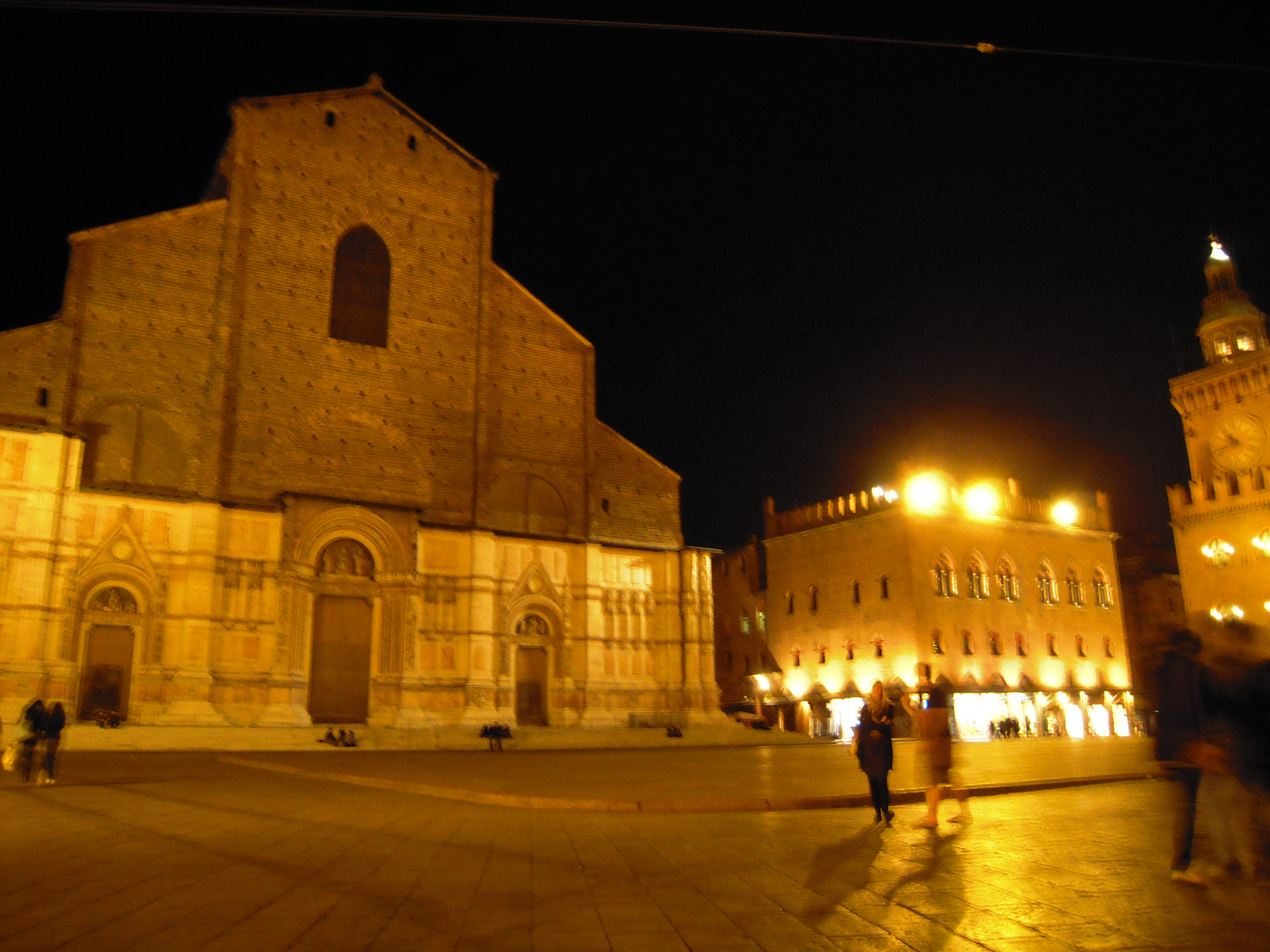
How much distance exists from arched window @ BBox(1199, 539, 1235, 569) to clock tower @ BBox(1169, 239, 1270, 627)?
0.16ft

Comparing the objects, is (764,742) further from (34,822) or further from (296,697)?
(34,822)

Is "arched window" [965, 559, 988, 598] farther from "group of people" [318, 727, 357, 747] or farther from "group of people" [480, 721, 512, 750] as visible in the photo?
"group of people" [318, 727, 357, 747]

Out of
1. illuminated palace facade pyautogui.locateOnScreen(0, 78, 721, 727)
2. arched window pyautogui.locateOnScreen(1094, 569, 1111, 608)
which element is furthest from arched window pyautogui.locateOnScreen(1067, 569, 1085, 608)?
illuminated palace facade pyautogui.locateOnScreen(0, 78, 721, 727)

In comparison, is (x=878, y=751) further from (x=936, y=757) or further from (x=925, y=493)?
(x=925, y=493)

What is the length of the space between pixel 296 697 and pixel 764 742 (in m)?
15.4

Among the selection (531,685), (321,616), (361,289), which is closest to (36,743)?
(321,616)

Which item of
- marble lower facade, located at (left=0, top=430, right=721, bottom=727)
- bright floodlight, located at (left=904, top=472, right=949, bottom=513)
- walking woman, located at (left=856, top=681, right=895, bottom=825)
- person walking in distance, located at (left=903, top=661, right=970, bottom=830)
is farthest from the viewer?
bright floodlight, located at (left=904, top=472, right=949, bottom=513)

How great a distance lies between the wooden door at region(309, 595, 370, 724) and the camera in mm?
29094

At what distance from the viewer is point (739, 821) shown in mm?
10547

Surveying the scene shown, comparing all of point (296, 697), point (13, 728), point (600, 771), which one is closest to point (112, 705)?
point (13, 728)

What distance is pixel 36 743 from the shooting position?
49.0 feet

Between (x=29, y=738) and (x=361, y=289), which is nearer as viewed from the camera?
(x=29, y=738)

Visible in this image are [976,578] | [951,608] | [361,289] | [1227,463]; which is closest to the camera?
[361,289]

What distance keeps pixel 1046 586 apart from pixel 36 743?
44.7m
